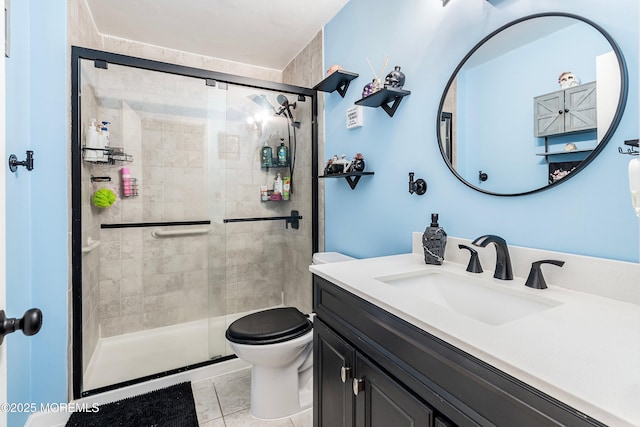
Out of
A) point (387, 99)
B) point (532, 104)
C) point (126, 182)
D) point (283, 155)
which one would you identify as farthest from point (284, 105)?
point (532, 104)

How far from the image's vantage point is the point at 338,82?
76.0 inches

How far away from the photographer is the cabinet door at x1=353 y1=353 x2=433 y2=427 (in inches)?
28.8

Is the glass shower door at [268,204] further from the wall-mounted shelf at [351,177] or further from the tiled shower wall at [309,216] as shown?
the wall-mounted shelf at [351,177]

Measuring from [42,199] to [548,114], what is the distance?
7.05ft

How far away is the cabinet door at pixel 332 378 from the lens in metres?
1.00

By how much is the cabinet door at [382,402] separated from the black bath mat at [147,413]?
1076 mm

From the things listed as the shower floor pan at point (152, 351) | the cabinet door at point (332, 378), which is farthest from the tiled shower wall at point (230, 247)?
the cabinet door at point (332, 378)

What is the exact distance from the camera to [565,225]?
94 cm

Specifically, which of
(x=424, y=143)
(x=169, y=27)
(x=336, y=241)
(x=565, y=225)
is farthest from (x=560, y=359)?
(x=169, y=27)

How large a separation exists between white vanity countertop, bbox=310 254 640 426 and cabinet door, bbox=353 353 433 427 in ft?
0.62

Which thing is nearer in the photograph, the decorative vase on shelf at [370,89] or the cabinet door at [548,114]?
the cabinet door at [548,114]

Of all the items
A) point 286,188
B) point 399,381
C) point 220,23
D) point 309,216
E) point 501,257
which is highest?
point 220,23

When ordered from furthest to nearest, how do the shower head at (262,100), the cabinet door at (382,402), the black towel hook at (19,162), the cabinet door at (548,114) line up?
the shower head at (262,100) → the black towel hook at (19,162) → the cabinet door at (548,114) → the cabinet door at (382,402)

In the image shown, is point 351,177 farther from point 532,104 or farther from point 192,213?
point 192,213
